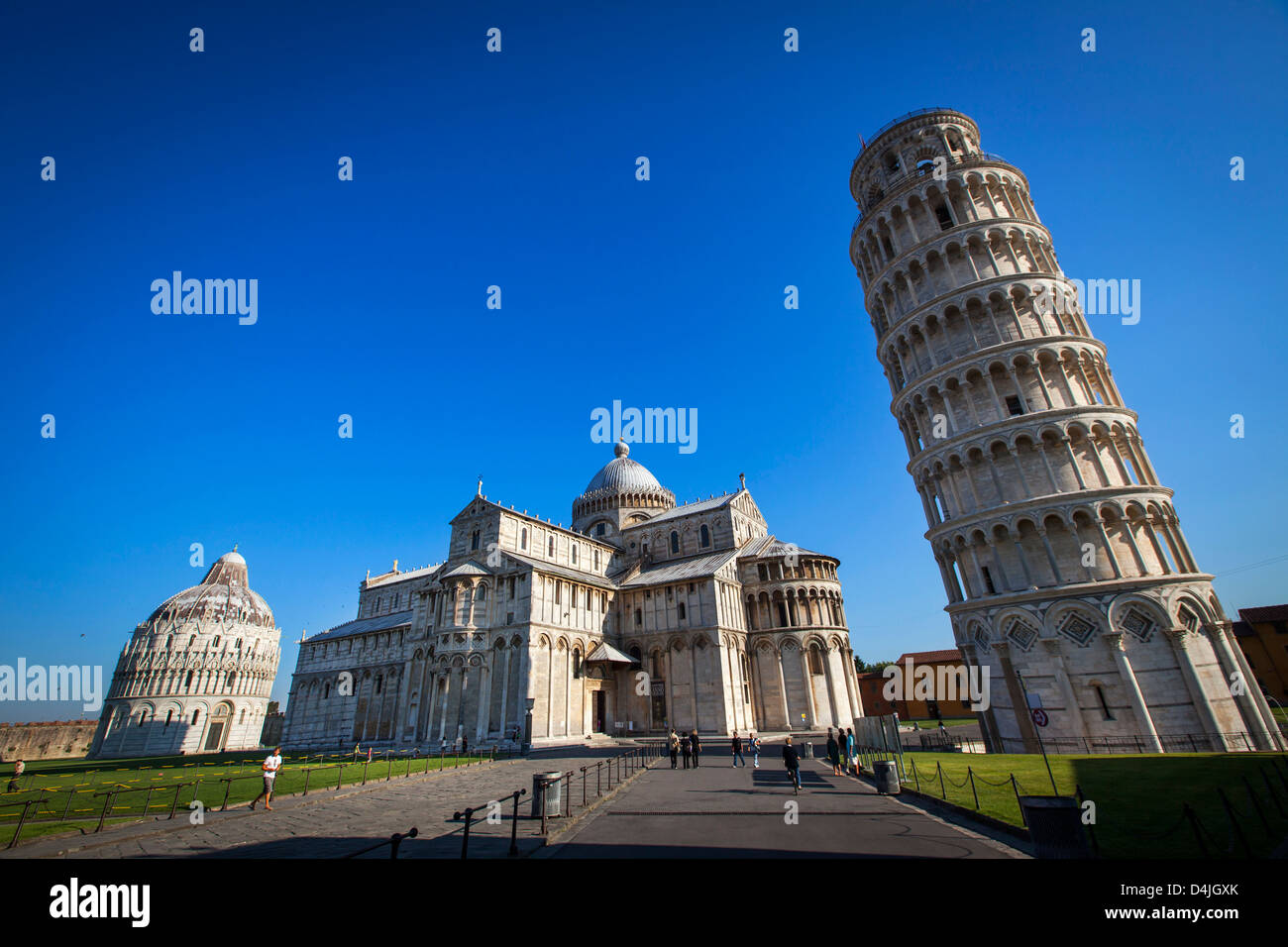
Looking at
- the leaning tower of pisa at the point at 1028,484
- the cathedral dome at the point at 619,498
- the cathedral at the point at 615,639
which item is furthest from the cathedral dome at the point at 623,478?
the leaning tower of pisa at the point at 1028,484

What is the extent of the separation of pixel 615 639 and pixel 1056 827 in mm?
37444

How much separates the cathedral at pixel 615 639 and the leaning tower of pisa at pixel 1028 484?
52.0ft

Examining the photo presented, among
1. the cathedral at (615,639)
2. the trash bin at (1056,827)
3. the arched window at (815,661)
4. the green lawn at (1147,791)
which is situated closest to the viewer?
the trash bin at (1056,827)

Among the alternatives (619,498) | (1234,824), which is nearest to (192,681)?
(619,498)

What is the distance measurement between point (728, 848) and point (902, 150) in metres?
39.0

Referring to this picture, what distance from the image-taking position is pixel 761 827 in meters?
10.9

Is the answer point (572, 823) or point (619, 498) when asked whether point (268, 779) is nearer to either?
point (572, 823)

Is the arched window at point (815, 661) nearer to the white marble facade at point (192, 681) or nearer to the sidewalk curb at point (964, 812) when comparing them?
the sidewalk curb at point (964, 812)

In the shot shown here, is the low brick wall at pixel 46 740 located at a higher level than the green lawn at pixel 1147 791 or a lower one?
higher

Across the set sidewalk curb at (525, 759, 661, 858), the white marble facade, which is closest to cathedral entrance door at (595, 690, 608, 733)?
sidewalk curb at (525, 759, 661, 858)

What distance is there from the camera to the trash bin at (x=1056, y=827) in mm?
7641

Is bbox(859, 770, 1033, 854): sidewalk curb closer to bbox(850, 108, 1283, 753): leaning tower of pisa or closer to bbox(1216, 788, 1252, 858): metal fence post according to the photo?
bbox(1216, 788, 1252, 858): metal fence post

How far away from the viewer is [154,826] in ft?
40.7
